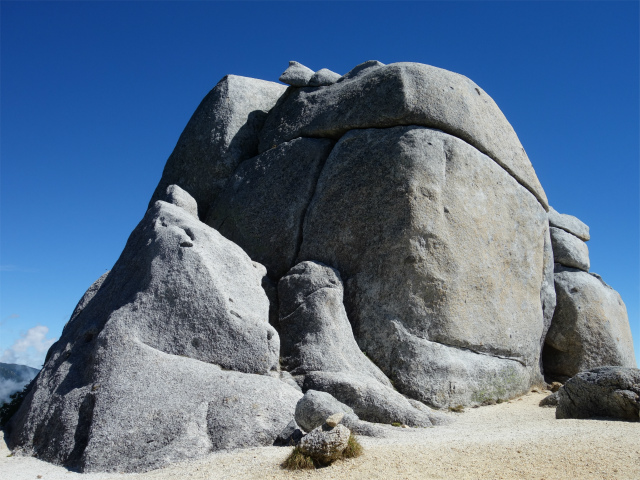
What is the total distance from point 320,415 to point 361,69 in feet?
33.0

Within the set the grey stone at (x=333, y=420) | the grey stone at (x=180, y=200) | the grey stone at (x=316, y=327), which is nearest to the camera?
the grey stone at (x=333, y=420)

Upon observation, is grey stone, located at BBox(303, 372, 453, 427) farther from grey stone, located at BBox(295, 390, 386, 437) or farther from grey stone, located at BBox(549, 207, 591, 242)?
grey stone, located at BBox(549, 207, 591, 242)

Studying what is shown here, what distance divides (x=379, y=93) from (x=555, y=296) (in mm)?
6592

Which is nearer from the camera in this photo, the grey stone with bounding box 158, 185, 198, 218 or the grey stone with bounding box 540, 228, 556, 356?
the grey stone with bounding box 158, 185, 198, 218

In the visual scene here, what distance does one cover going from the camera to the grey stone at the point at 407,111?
1342cm

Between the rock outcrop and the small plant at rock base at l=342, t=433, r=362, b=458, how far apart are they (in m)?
0.25

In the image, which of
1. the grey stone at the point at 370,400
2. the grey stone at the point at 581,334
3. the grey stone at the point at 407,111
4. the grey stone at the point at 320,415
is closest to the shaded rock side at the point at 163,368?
the grey stone at the point at 320,415

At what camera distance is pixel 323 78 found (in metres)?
15.9

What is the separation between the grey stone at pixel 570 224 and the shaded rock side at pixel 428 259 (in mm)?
3939

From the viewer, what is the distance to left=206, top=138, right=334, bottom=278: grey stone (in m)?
13.6

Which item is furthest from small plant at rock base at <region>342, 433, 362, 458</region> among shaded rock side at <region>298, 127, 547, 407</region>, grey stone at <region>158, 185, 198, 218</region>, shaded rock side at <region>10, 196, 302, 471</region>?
grey stone at <region>158, 185, 198, 218</region>

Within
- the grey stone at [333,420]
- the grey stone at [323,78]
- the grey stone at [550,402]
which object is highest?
the grey stone at [323,78]

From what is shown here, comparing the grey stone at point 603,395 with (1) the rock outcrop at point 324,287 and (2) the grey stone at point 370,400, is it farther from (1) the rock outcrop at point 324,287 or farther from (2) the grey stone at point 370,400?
(1) the rock outcrop at point 324,287

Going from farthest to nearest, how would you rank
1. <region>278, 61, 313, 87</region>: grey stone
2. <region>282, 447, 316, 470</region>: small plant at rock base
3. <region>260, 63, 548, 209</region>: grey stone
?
<region>278, 61, 313, 87</region>: grey stone → <region>260, 63, 548, 209</region>: grey stone → <region>282, 447, 316, 470</region>: small plant at rock base
